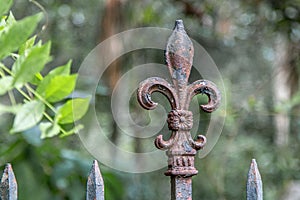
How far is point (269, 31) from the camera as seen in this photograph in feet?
8.87

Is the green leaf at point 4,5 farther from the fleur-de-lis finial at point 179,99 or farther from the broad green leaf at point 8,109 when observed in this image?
the fleur-de-lis finial at point 179,99

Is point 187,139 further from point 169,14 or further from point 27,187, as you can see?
A: point 169,14

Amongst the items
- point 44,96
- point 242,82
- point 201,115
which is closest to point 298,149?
point 201,115

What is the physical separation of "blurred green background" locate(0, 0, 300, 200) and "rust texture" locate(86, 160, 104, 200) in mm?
1106

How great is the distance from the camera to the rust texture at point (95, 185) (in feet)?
2.49

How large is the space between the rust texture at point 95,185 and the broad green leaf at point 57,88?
0.22 m

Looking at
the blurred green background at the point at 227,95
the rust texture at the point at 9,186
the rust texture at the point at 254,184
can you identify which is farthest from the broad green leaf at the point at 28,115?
the blurred green background at the point at 227,95

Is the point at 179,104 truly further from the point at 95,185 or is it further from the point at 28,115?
the point at 28,115

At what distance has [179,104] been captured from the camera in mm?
858

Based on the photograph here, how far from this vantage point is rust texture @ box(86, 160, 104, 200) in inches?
29.9

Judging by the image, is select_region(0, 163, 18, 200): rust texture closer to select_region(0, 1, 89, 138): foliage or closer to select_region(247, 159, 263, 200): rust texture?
select_region(0, 1, 89, 138): foliage

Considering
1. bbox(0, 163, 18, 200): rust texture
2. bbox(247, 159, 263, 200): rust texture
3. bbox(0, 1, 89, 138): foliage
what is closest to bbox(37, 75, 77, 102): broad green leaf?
bbox(0, 1, 89, 138): foliage

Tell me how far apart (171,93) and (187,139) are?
7cm

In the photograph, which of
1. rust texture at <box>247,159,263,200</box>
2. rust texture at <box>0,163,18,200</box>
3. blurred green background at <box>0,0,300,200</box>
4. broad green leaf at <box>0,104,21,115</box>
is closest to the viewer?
broad green leaf at <box>0,104,21,115</box>
